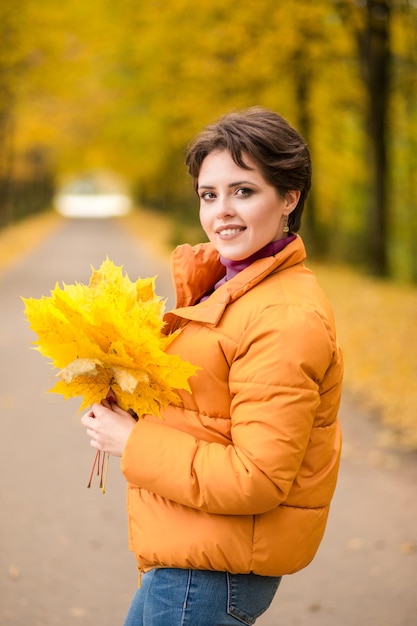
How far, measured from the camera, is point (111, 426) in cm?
205

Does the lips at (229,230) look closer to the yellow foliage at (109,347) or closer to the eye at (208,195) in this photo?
the eye at (208,195)

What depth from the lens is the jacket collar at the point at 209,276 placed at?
2.00 m

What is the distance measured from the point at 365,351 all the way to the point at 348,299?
377 centimetres

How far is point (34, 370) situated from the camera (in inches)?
365

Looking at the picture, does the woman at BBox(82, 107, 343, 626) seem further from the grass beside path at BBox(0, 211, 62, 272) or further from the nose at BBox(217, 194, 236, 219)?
the grass beside path at BBox(0, 211, 62, 272)

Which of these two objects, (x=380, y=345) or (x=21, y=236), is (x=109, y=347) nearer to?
(x=380, y=345)

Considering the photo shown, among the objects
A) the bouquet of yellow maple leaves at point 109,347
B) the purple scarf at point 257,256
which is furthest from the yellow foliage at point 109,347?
the purple scarf at point 257,256

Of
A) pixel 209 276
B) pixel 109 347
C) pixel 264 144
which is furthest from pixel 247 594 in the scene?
pixel 264 144

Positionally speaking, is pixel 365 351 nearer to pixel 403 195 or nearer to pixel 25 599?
pixel 25 599

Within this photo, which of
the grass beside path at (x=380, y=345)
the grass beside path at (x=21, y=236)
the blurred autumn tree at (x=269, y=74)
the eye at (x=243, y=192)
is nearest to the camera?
the eye at (x=243, y=192)

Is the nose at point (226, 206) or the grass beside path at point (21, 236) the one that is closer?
the nose at point (226, 206)

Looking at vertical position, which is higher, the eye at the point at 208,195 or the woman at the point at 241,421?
the eye at the point at 208,195

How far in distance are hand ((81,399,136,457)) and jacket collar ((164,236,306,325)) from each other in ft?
0.94

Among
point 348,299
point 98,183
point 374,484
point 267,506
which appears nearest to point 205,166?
point 267,506
